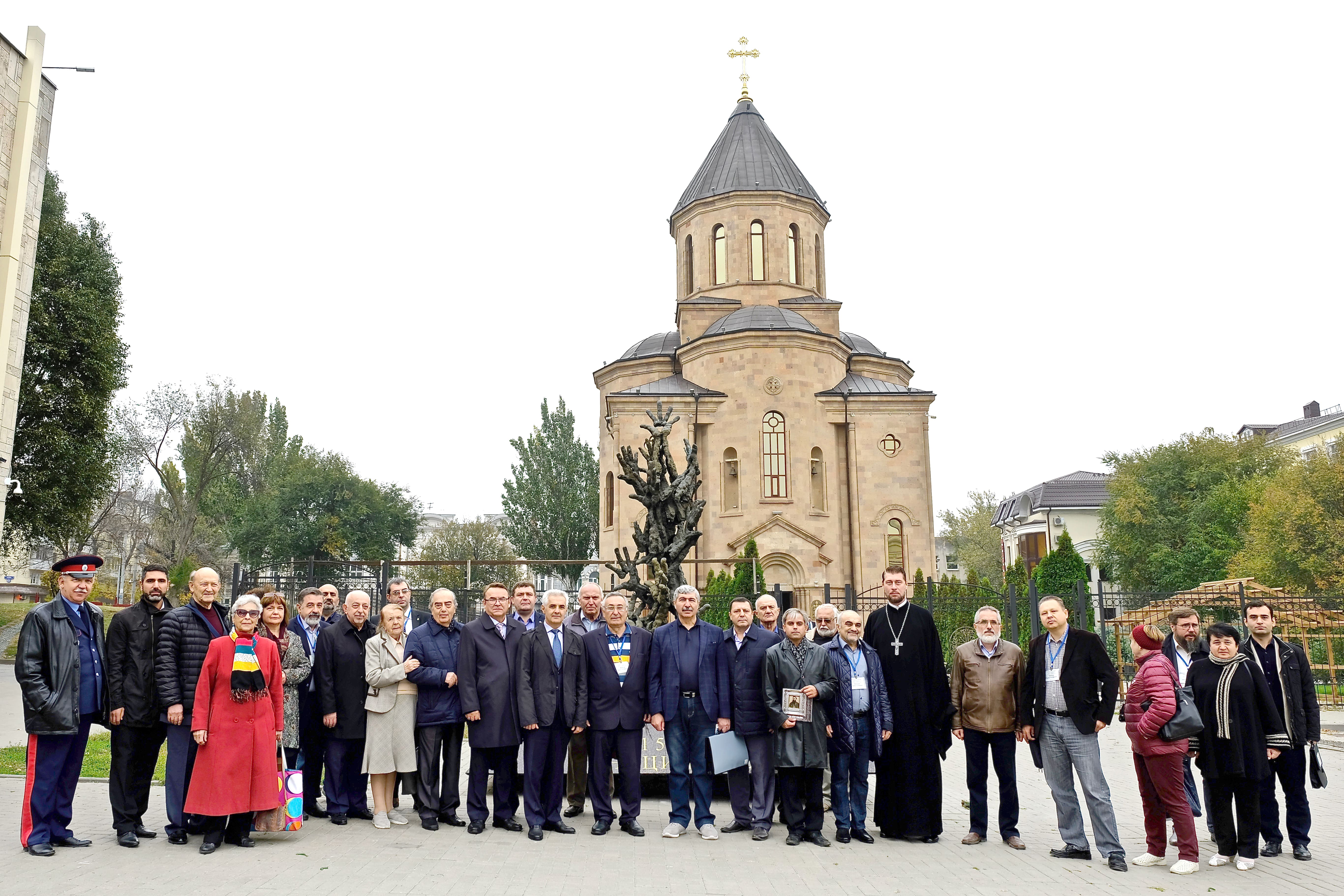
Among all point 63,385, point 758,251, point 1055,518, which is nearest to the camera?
point 63,385

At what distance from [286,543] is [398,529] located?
5.94 metres

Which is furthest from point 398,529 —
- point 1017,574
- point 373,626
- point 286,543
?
point 373,626

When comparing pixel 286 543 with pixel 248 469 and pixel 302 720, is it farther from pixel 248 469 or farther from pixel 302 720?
pixel 302 720

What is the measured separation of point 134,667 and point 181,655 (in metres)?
0.33

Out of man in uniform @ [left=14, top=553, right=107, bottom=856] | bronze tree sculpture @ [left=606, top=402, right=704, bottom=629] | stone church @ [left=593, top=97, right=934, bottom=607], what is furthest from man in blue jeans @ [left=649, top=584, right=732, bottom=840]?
stone church @ [left=593, top=97, right=934, bottom=607]

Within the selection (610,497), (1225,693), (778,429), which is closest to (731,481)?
(778,429)

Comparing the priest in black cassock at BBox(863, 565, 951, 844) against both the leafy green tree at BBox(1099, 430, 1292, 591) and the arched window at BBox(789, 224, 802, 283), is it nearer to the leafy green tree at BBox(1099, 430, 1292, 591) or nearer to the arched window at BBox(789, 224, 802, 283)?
the arched window at BBox(789, 224, 802, 283)

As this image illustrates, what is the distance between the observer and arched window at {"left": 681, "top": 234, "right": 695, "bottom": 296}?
34.8 m

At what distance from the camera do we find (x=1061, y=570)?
22.0 m

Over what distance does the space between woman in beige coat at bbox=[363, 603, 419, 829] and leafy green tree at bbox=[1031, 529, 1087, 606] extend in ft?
56.6

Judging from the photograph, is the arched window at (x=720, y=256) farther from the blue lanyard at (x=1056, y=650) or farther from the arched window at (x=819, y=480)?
the blue lanyard at (x=1056, y=650)

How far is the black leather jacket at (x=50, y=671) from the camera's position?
20.8 feet

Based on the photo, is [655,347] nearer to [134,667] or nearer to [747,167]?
[747,167]

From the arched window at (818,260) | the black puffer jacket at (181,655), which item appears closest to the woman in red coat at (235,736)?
the black puffer jacket at (181,655)
